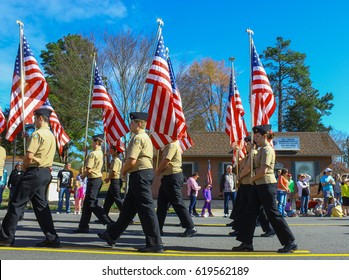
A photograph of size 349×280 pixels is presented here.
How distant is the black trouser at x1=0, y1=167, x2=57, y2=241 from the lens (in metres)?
6.04

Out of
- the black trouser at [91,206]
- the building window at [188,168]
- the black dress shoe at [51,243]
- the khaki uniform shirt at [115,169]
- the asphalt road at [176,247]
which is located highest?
the building window at [188,168]

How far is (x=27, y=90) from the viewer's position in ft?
33.8

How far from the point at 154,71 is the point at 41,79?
3406 millimetres

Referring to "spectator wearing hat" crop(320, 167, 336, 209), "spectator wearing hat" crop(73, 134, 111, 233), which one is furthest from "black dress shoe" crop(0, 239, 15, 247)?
"spectator wearing hat" crop(320, 167, 336, 209)

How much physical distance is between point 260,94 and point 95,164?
4117 mm

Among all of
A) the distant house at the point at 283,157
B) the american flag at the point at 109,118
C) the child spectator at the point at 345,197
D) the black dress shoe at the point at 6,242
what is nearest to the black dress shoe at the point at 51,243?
the black dress shoe at the point at 6,242

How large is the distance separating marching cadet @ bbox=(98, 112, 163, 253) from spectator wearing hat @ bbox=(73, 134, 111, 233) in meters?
2.08

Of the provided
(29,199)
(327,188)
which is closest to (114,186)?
(29,199)

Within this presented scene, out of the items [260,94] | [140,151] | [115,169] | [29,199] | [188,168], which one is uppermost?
[260,94]

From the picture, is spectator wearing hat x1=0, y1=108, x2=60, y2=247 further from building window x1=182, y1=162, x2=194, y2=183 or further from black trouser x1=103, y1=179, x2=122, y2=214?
building window x1=182, y1=162, x2=194, y2=183

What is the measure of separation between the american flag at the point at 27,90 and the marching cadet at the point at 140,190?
484 centimetres

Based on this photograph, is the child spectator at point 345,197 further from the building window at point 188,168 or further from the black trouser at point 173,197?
the building window at point 188,168

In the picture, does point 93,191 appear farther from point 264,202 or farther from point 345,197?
point 345,197

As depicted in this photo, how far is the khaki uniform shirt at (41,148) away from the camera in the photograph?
606 cm
